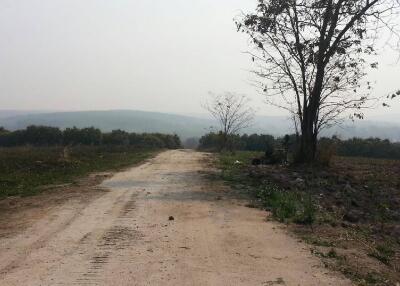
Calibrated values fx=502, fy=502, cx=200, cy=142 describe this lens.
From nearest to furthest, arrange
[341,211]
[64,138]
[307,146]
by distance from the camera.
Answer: [341,211] → [307,146] → [64,138]

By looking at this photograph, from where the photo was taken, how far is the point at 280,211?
391 inches

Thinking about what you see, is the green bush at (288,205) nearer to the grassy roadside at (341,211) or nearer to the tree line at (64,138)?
the grassy roadside at (341,211)

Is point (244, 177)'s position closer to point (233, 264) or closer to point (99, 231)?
point (99, 231)

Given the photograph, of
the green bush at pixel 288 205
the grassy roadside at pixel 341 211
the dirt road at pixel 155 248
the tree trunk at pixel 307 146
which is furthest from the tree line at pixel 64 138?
the dirt road at pixel 155 248

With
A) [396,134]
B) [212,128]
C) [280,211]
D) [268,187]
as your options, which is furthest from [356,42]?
[396,134]

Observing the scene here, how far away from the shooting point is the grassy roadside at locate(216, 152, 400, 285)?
22.1 ft

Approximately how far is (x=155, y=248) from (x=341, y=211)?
17.5ft

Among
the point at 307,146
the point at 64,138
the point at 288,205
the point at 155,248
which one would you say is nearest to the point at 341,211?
the point at 288,205

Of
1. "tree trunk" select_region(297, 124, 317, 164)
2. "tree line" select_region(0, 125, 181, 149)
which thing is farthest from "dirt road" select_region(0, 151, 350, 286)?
"tree line" select_region(0, 125, 181, 149)

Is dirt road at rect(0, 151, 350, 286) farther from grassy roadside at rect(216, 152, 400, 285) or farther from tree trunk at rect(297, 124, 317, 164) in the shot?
tree trunk at rect(297, 124, 317, 164)

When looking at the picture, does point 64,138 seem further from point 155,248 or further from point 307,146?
point 155,248

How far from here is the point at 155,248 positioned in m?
6.95

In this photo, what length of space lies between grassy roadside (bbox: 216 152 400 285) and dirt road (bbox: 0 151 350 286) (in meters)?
0.42

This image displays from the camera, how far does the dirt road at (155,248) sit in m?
5.74
